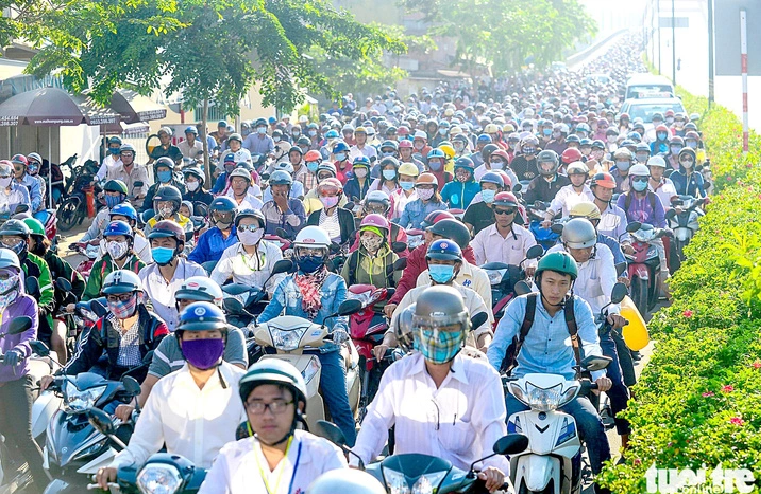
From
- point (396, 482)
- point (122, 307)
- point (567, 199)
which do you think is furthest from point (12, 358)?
point (567, 199)

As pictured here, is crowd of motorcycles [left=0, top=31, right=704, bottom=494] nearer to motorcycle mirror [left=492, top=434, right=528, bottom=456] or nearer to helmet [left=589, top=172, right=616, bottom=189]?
motorcycle mirror [left=492, top=434, right=528, bottom=456]

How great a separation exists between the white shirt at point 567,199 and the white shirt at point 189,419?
9.03 meters

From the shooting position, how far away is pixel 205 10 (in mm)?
22234

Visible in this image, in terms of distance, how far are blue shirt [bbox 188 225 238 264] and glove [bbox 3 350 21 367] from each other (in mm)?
3781

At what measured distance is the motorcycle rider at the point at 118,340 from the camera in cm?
793

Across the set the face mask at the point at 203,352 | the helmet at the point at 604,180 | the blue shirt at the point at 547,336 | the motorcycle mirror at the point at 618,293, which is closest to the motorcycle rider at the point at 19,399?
the face mask at the point at 203,352

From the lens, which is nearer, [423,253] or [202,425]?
[202,425]

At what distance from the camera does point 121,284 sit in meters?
7.86

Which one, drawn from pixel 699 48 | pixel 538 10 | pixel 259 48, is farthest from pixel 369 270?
pixel 699 48

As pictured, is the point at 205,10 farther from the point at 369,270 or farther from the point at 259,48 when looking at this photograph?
the point at 369,270

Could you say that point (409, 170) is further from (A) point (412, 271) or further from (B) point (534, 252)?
(A) point (412, 271)

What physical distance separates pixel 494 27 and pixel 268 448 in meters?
66.2

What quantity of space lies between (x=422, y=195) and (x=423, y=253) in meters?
4.38

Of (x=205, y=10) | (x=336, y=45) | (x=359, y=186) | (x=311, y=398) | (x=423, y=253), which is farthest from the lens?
(x=336, y=45)
